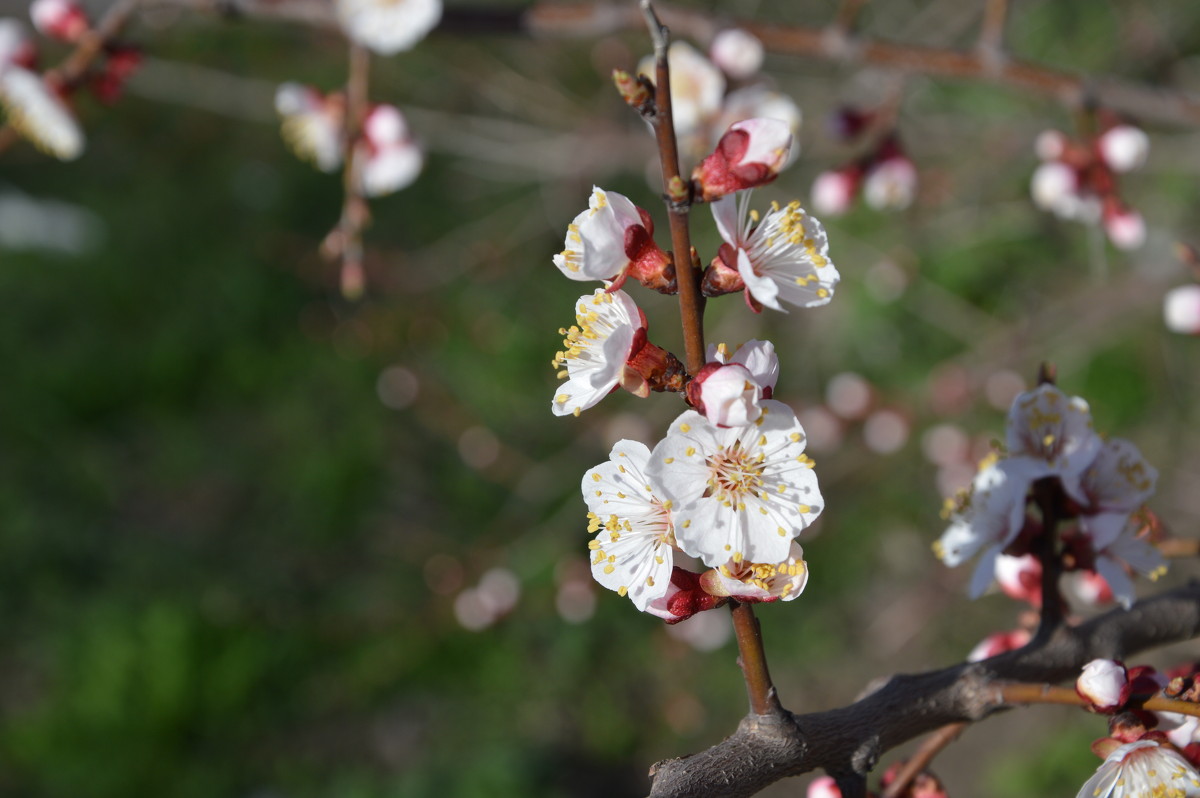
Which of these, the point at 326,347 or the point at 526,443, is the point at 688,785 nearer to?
the point at 526,443

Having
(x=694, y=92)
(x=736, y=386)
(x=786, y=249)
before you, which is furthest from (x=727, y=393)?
(x=694, y=92)

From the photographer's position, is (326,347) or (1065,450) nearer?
(1065,450)

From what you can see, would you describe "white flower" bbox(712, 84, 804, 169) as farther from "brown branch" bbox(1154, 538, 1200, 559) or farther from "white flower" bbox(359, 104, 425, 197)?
"brown branch" bbox(1154, 538, 1200, 559)

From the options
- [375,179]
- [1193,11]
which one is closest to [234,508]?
[375,179]

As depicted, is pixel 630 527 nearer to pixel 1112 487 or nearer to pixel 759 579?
pixel 759 579

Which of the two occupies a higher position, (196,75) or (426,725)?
(196,75)

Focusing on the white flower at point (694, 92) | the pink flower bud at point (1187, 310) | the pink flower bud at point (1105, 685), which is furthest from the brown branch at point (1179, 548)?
the white flower at point (694, 92)
